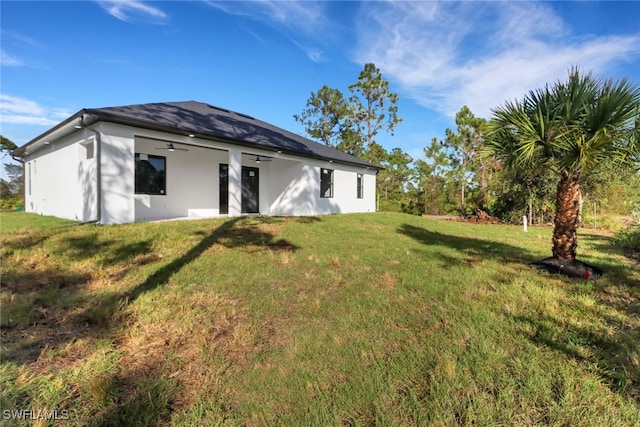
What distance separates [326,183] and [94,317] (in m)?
13.3

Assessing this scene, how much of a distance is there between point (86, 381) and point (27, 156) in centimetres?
1866

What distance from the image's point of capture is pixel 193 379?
2.44 metres

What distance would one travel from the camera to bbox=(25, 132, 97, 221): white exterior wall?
9.12 metres

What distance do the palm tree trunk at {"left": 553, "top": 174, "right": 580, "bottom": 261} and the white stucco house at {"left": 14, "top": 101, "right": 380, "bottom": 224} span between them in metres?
9.46

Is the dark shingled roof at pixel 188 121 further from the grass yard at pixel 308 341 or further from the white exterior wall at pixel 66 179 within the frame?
the grass yard at pixel 308 341

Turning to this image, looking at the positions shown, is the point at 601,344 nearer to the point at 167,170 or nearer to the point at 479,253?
the point at 479,253

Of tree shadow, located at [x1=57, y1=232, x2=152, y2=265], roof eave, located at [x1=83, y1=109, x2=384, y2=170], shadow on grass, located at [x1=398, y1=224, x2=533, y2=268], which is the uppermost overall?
roof eave, located at [x1=83, y1=109, x2=384, y2=170]

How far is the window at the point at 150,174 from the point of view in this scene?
10.4m

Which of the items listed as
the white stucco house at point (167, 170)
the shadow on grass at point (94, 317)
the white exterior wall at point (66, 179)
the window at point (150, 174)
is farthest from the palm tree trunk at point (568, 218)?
the window at point (150, 174)

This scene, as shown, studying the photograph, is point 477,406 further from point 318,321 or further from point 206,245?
point 206,245

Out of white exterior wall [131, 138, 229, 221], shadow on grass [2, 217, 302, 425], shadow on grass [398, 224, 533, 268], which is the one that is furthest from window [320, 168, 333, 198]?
shadow on grass [2, 217, 302, 425]

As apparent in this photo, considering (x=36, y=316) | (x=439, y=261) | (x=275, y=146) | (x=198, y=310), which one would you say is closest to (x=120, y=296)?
(x=36, y=316)

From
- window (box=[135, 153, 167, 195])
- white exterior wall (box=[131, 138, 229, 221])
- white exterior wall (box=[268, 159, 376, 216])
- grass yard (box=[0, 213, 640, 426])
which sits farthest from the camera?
white exterior wall (box=[268, 159, 376, 216])

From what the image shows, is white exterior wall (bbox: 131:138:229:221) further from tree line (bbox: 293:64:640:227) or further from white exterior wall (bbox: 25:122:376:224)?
tree line (bbox: 293:64:640:227)
